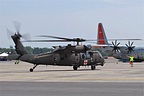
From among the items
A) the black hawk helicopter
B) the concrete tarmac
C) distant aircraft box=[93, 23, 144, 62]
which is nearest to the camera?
the concrete tarmac

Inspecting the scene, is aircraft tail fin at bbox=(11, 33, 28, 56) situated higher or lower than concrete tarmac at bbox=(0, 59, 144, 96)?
higher

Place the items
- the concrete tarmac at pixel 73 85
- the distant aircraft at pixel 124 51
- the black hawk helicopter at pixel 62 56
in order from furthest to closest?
the distant aircraft at pixel 124 51, the black hawk helicopter at pixel 62 56, the concrete tarmac at pixel 73 85

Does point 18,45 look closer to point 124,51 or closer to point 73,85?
point 73,85

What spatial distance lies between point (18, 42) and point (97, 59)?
29.3 feet

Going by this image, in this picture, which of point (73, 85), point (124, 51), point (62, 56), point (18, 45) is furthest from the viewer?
point (124, 51)

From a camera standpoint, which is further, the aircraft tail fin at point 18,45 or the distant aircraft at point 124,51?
the distant aircraft at point 124,51

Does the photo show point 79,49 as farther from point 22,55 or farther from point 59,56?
point 22,55

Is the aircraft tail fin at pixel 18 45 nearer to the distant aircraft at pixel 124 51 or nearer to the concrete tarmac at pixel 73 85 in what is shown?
the concrete tarmac at pixel 73 85

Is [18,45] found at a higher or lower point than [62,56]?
higher

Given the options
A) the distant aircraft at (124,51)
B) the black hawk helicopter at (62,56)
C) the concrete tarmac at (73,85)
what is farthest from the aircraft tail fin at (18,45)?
the distant aircraft at (124,51)

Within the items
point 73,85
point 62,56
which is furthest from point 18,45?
point 73,85

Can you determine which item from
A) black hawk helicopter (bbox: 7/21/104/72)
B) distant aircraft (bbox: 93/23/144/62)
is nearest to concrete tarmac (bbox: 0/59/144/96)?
black hawk helicopter (bbox: 7/21/104/72)

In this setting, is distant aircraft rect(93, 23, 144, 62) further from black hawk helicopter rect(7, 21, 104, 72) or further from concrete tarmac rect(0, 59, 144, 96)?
concrete tarmac rect(0, 59, 144, 96)

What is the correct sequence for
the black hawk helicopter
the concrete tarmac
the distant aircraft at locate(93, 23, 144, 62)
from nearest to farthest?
1. the concrete tarmac
2. the black hawk helicopter
3. the distant aircraft at locate(93, 23, 144, 62)
